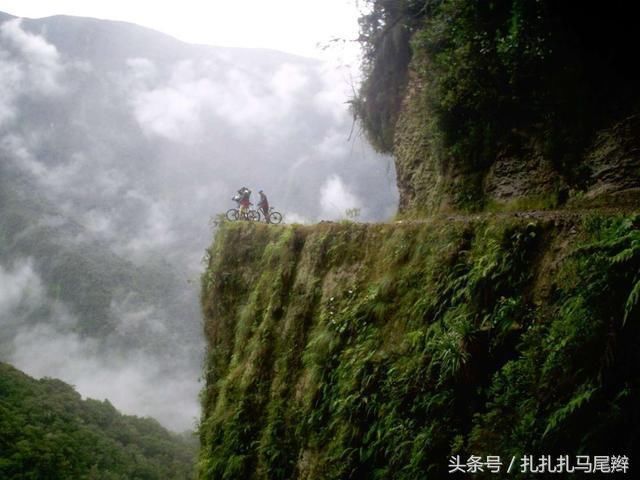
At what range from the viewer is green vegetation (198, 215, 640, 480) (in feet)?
9.24

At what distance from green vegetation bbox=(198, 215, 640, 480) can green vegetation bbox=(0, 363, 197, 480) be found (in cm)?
3144

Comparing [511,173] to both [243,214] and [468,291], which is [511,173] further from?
[243,214]

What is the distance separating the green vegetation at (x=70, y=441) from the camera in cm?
2988

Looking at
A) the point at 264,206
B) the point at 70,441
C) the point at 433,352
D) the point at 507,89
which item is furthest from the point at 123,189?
the point at 433,352

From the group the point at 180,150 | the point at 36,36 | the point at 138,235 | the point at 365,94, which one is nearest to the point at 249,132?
the point at 180,150

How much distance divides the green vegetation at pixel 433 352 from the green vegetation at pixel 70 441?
31.4 meters

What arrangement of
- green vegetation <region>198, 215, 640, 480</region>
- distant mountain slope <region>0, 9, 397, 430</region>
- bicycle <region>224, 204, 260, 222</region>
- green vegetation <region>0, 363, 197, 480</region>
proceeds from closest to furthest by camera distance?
1. green vegetation <region>198, 215, 640, 480</region>
2. bicycle <region>224, 204, 260, 222</region>
3. green vegetation <region>0, 363, 197, 480</region>
4. distant mountain slope <region>0, 9, 397, 430</region>

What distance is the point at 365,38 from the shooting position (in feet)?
38.7

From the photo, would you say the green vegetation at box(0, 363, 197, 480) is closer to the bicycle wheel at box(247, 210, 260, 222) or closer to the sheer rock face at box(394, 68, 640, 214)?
the bicycle wheel at box(247, 210, 260, 222)

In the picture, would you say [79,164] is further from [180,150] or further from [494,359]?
[494,359]

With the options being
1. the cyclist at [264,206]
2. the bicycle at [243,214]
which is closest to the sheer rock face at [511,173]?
the cyclist at [264,206]

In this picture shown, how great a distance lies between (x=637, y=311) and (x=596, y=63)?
5037mm

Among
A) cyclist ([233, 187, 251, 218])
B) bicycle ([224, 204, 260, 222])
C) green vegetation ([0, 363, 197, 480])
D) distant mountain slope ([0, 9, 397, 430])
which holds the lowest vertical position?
green vegetation ([0, 363, 197, 480])

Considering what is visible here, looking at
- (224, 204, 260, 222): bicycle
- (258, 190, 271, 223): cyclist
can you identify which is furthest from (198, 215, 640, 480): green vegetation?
(224, 204, 260, 222): bicycle
